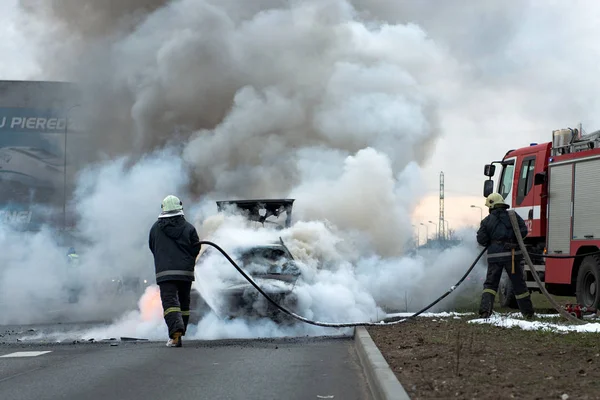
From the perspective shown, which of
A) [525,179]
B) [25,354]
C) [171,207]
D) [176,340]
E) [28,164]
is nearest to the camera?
[25,354]

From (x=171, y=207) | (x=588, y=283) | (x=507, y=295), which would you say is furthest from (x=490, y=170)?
(x=171, y=207)

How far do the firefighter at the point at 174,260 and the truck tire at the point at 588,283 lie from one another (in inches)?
276

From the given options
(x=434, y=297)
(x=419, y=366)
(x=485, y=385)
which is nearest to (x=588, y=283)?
(x=434, y=297)

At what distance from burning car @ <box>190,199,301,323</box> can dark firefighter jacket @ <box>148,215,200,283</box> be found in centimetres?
146

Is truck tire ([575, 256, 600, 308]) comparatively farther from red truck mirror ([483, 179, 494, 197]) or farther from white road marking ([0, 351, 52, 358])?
white road marking ([0, 351, 52, 358])

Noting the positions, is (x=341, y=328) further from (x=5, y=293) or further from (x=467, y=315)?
(x=5, y=293)

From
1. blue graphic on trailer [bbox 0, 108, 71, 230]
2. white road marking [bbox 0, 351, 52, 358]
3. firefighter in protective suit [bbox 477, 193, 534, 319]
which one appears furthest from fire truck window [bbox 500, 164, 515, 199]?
blue graphic on trailer [bbox 0, 108, 71, 230]

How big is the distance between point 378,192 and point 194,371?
1206 centimetres

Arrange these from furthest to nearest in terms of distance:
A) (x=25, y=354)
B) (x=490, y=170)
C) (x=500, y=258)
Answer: (x=490, y=170) < (x=500, y=258) < (x=25, y=354)

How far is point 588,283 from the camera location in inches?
606

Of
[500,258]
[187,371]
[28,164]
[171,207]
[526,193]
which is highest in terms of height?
[28,164]

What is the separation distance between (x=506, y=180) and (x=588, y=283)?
344 centimetres

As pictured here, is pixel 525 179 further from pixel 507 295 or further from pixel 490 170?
pixel 507 295

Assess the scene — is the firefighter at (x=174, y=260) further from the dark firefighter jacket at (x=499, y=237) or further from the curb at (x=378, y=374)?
A: the dark firefighter jacket at (x=499, y=237)
